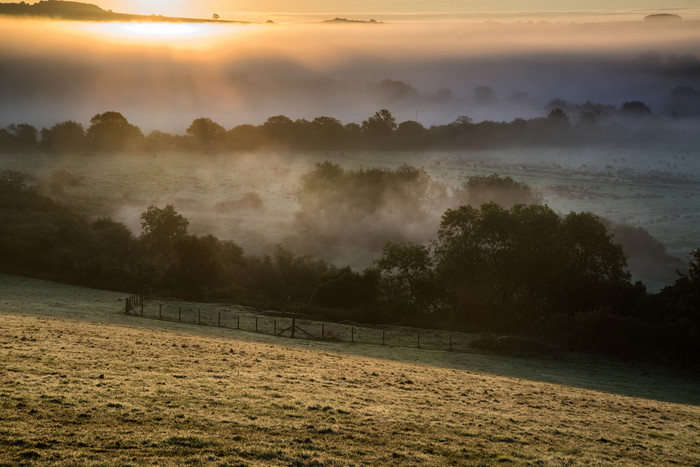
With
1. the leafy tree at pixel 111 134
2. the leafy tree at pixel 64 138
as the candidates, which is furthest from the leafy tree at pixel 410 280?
the leafy tree at pixel 64 138

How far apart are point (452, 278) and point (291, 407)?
54047 millimetres

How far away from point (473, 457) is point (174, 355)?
21033 mm

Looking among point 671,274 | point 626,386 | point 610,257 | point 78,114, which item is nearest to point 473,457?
point 626,386

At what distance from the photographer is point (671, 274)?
12012 cm

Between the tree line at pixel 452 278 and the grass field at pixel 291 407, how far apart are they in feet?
68.4

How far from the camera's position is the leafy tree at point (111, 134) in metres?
166

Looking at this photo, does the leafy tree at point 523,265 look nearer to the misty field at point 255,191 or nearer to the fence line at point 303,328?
the fence line at point 303,328

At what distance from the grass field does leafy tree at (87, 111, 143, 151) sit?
123 metres

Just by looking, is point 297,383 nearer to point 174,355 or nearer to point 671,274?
point 174,355

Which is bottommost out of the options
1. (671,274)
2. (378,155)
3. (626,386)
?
(626,386)

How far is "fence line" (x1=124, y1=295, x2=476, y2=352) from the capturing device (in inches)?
2413

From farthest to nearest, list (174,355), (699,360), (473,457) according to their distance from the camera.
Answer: (699,360)
(174,355)
(473,457)

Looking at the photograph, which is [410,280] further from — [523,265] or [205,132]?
[205,132]

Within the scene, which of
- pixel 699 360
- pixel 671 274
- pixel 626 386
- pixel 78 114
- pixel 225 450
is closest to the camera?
pixel 225 450
